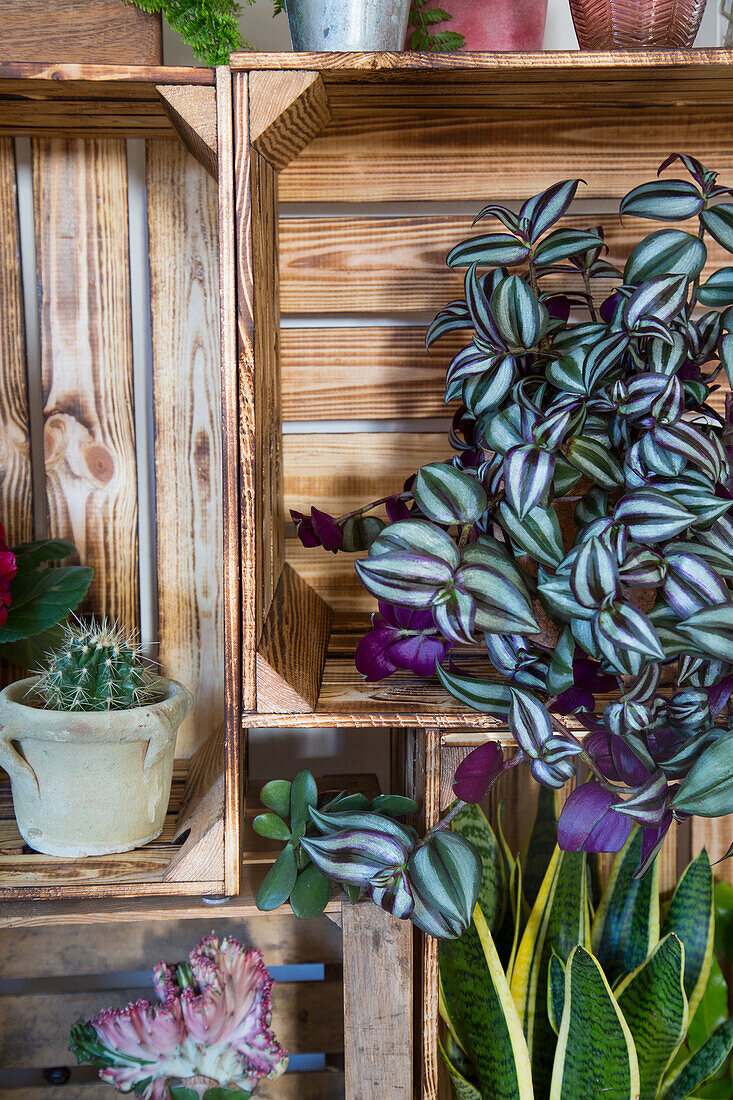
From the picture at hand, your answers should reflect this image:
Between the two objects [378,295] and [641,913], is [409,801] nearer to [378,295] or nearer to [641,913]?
[641,913]

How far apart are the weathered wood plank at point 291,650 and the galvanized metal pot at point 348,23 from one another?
0.59 m

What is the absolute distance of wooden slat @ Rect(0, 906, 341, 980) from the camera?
1.19m

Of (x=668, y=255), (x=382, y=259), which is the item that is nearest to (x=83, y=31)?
(x=382, y=259)

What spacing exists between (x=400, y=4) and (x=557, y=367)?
41 centimetres

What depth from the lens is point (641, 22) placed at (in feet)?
2.55

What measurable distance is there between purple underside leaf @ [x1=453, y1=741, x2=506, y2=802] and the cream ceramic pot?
321 millimetres

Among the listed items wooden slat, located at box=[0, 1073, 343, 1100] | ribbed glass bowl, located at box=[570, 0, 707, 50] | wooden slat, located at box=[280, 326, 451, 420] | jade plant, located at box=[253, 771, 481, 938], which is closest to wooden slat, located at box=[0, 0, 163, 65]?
wooden slat, located at box=[280, 326, 451, 420]

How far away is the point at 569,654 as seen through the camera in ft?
2.17

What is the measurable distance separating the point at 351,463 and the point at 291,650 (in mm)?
357

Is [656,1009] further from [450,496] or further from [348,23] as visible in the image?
[348,23]

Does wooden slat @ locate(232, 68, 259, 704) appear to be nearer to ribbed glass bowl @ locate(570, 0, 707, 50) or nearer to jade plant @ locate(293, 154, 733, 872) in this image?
jade plant @ locate(293, 154, 733, 872)

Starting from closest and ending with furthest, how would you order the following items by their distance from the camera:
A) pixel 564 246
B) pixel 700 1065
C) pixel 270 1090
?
pixel 564 246 < pixel 700 1065 < pixel 270 1090

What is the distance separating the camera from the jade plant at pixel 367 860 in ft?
2.30

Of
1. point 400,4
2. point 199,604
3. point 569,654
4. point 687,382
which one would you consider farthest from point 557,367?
point 199,604
